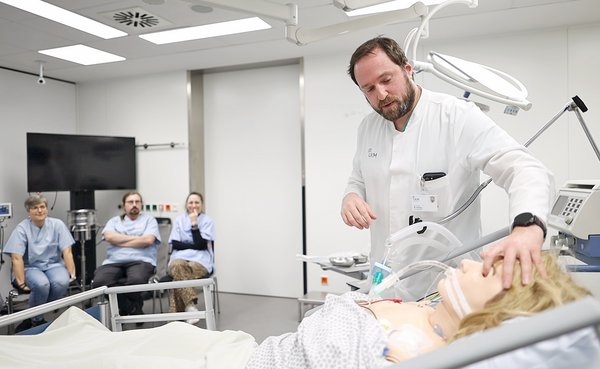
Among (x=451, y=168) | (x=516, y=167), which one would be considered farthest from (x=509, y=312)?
(x=451, y=168)

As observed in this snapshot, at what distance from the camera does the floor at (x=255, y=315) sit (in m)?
3.46

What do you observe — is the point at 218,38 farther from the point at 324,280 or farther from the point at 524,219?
the point at 524,219

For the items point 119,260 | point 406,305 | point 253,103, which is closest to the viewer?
point 406,305

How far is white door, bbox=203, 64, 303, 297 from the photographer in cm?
442

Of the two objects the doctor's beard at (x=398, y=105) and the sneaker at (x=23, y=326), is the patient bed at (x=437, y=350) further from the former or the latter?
the sneaker at (x=23, y=326)

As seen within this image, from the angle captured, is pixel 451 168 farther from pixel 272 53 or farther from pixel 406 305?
pixel 272 53

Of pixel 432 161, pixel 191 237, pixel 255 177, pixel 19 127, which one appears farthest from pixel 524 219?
pixel 19 127

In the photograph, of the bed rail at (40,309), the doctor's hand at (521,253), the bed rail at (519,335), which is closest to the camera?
the bed rail at (519,335)

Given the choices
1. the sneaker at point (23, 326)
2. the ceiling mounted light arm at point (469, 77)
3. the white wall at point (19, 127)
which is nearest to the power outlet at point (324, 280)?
the sneaker at point (23, 326)

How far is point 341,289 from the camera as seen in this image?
13.3ft

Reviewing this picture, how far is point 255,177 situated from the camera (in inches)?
180

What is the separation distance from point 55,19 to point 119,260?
2039mm

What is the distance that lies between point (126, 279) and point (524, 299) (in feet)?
11.4

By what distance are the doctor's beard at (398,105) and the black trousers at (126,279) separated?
9.31 ft
